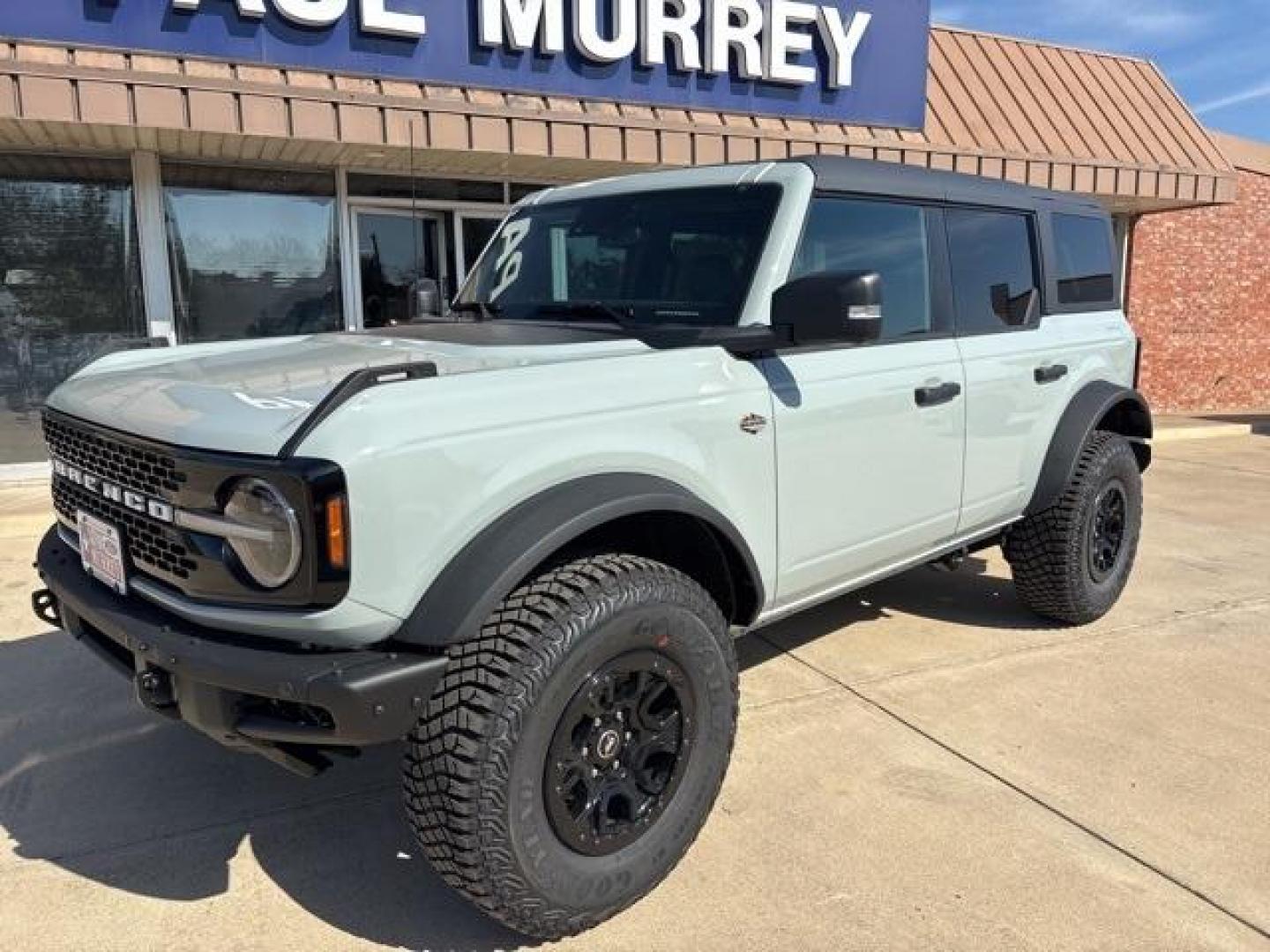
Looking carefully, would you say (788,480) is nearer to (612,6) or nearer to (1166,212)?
(612,6)

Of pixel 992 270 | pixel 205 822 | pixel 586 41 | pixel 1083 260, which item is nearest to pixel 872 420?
pixel 992 270

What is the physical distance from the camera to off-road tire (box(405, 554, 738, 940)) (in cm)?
209

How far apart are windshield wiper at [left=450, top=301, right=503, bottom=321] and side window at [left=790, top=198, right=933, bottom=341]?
1.16m

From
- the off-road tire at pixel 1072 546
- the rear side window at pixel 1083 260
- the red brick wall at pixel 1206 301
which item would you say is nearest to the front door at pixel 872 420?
the off-road tire at pixel 1072 546

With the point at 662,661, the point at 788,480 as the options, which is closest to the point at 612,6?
the point at 788,480

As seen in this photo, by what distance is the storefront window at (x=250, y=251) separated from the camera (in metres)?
8.00

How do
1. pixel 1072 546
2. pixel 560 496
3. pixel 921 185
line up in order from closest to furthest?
pixel 560 496
pixel 921 185
pixel 1072 546

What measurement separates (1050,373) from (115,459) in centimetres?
347

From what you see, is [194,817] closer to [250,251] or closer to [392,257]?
[250,251]

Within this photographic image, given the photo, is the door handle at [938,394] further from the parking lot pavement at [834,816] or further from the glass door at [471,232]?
the glass door at [471,232]

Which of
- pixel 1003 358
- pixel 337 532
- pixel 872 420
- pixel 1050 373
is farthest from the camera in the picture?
pixel 1050 373

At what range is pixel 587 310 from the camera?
3.21 metres

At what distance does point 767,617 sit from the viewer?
3068mm

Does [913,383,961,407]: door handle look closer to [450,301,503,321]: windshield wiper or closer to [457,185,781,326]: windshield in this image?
[457,185,781,326]: windshield
